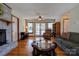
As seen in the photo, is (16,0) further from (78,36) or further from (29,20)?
(29,20)

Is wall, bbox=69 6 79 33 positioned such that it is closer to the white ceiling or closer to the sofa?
the white ceiling

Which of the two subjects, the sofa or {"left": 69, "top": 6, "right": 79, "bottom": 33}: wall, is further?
{"left": 69, "top": 6, "right": 79, "bottom": 33}: wall

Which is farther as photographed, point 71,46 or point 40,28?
point 40,28

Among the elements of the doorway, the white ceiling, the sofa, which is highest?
the white ceiling

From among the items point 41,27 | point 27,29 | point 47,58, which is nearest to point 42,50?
point 47,58

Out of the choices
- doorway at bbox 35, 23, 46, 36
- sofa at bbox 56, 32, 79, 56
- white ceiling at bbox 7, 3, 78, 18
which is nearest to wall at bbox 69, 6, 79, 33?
white ceiling at bbox 7, 3, 78, 18

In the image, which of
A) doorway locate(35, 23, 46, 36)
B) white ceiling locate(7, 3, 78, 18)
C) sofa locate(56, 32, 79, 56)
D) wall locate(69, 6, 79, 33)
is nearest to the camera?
sofa locate(56, 32, 79, 56)

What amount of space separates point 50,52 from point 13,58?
2.91 meters

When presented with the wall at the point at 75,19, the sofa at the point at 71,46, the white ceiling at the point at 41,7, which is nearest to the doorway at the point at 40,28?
the white ceiling at the point at 41,7

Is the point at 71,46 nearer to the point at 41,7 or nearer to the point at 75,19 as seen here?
the point at 75,19

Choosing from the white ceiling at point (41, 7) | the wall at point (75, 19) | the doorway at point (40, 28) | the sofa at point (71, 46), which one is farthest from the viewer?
the doorway at point (40, 28)

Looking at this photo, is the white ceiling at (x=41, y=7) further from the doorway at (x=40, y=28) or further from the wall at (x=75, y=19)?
the doorway at (x=40, y=28)

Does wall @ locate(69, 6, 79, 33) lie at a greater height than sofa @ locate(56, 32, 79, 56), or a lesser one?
greater

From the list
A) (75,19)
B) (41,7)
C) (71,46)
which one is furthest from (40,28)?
(71,46)
